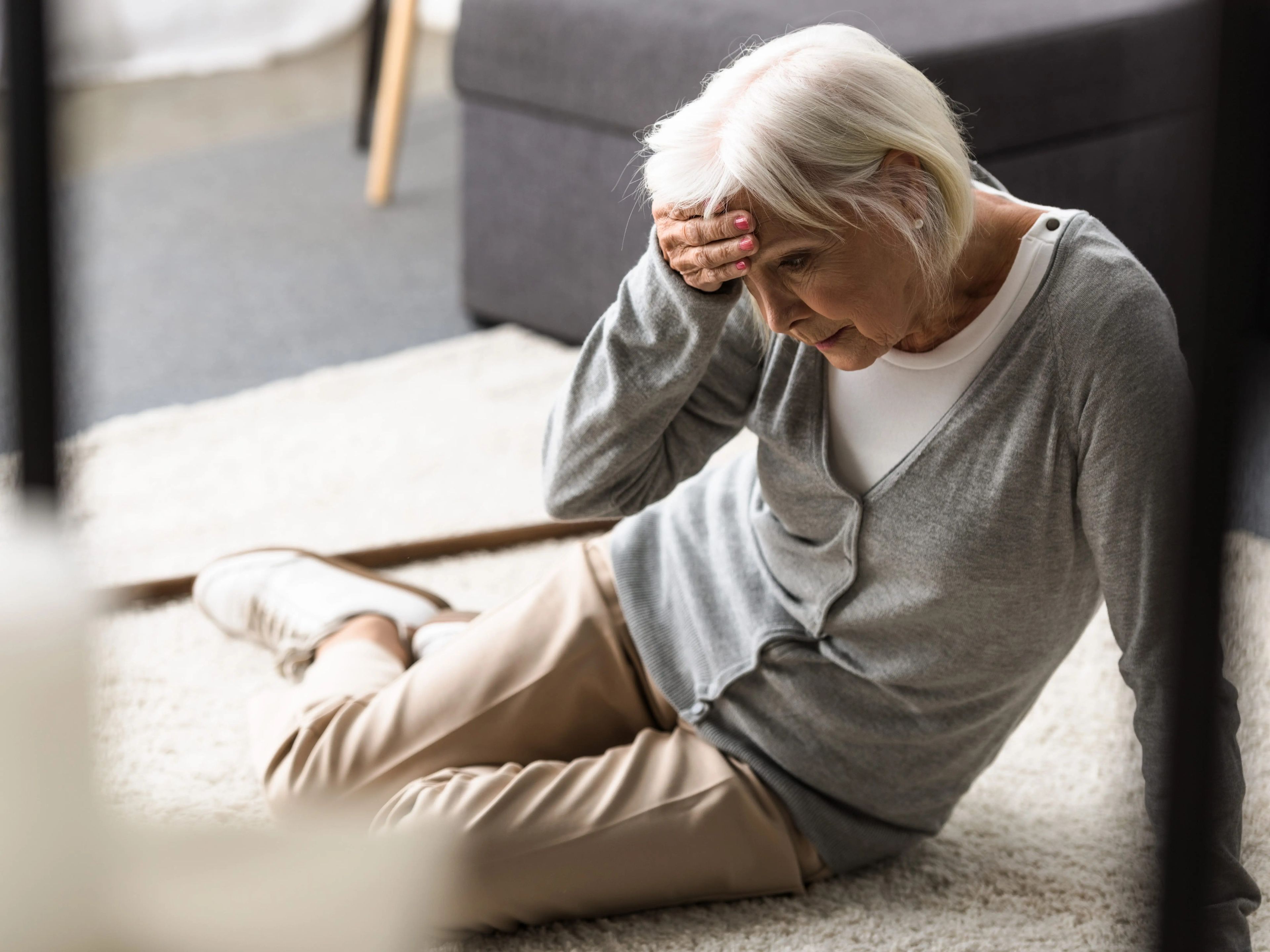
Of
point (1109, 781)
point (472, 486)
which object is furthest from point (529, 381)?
point (1109, 781)

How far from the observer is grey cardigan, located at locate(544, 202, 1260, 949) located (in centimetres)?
92

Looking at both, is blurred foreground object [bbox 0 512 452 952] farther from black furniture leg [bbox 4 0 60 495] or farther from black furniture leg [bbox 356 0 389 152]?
black furniture leg [bbox 356 0 389 152]

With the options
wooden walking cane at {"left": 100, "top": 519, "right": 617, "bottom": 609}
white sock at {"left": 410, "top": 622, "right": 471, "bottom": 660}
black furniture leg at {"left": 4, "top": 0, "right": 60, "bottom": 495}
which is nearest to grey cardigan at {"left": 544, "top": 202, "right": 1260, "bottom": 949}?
white sock at {"left": 410, "top": 622, "right": 471, "bottom": 660}

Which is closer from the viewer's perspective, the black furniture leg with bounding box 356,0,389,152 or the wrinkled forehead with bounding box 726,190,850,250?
the wrinkled forehead with bounding box 726,190,850,250

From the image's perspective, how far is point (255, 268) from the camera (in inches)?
108

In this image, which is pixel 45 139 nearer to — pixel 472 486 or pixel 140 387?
pixel 472 486

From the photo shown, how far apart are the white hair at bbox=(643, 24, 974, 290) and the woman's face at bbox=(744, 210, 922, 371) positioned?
11mm

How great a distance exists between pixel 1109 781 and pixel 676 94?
3.68 feet

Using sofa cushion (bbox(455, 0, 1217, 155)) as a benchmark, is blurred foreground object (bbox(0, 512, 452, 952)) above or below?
above

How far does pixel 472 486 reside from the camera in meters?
1.97

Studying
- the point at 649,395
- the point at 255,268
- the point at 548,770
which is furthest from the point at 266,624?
the point at 255,268

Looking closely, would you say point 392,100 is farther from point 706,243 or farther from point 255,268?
point 706,243

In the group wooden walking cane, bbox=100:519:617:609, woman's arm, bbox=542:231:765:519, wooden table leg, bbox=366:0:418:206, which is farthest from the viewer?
wooden table leg, bbox=366:0:418:206

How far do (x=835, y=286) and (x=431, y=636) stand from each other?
670mm
